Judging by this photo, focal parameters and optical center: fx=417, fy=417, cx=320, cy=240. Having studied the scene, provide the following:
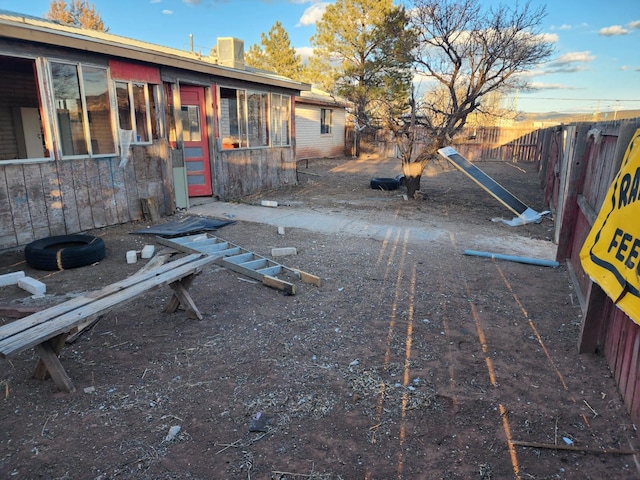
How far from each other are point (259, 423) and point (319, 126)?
69.3 ft

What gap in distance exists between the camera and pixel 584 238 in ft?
15.5

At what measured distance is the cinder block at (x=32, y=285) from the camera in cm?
464

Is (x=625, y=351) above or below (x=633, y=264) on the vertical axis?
below

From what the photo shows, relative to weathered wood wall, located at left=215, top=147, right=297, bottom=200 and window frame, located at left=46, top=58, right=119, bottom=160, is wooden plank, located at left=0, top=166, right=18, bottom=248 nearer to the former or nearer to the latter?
window frame, located at left=46, top=58, right=119, bottom=160

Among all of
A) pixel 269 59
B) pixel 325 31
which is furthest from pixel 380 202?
pixel 269 59

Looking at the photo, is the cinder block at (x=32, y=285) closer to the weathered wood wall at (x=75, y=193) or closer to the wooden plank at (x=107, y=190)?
the weathered wood wall at (x=75, y=193)

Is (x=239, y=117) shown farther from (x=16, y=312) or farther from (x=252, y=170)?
(x=16, y=312)

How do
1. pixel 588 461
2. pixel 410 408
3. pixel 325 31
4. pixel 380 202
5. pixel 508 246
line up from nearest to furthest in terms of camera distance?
pixel 588 461, pixel 410 408, pixel 508 246, pixel 380 202, pixel 325 31

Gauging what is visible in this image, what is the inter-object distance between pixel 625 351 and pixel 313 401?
7.19 ft

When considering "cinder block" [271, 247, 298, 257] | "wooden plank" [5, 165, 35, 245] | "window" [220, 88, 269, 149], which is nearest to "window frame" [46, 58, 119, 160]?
"wooden plank" [5, 165, 35, 245]

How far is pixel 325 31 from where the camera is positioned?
24359 mm

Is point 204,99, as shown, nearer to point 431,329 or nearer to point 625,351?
point 431,329

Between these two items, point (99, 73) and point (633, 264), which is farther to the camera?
point (99, 73)

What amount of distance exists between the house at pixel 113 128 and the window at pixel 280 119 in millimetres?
146
